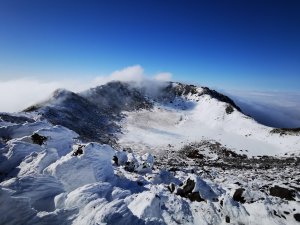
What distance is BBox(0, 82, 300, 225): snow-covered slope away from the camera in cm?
987

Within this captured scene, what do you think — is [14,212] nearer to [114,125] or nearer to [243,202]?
[243,202]

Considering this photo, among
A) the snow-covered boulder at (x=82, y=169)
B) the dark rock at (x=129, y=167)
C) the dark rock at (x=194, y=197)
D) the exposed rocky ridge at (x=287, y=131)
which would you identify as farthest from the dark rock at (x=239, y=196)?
the exposed rocky ridge at (x=287, y=131)

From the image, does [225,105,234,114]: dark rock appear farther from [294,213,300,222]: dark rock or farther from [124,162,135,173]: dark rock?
[294,213,300,222]: dark rock

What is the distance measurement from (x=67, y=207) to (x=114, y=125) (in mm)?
39875

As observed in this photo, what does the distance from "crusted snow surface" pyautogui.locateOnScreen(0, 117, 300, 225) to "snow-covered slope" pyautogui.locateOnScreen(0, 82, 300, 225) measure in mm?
39

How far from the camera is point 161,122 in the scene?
54.6m

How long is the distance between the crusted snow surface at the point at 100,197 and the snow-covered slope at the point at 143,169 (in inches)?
1.5

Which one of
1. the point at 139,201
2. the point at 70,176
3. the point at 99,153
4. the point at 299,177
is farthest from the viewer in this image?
the point at 299,177

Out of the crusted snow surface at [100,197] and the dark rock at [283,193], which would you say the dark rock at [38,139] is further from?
the dark rock at [283,193]

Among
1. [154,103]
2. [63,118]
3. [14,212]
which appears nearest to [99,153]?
[14,212]

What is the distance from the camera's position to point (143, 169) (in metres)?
20.9

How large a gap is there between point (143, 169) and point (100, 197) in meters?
10.4

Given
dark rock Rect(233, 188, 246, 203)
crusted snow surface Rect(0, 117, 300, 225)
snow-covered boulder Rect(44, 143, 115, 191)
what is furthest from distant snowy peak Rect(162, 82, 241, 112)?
snow-covered boulder Rect(44, 143, 115, 191)

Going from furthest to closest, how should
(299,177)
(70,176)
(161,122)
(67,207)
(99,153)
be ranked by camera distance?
1. (161,122)
2. (299,177)
3. (99,153)
4. (70,176)
5. (67,207)
